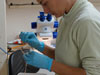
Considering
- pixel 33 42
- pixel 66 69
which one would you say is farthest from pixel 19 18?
pixel 66 69

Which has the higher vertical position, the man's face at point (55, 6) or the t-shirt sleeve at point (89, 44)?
the man's face at point (55, 6)

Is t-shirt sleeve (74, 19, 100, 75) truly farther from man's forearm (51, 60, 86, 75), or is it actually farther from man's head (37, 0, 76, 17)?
man's head (37, 0, 76, 17)

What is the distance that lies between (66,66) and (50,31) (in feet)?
3.19

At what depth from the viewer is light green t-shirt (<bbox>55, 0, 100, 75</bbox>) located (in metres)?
0.67

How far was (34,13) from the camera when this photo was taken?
2205 millimetres

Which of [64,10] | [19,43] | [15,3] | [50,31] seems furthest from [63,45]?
[15,3]

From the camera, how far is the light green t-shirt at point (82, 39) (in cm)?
67

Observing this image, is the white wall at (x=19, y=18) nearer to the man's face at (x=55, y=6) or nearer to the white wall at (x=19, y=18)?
the white wall at (x=19, y=18)

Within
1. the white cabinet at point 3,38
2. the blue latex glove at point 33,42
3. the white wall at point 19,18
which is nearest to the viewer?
the blue latex glove at point 33,42

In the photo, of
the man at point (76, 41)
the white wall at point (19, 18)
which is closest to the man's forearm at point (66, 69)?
→ the man at point (76, 41)

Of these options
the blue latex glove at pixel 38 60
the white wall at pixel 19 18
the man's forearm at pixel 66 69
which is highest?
the white wall at pixel 19 18

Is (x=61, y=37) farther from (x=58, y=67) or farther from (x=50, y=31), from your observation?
(x=50, y=31)

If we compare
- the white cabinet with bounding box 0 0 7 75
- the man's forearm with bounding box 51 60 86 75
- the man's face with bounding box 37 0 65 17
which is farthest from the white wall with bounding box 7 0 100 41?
the man's forearm with bounding box 51 60 86 75

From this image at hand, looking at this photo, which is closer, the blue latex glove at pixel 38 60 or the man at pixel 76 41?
the man at pixel 76 41
